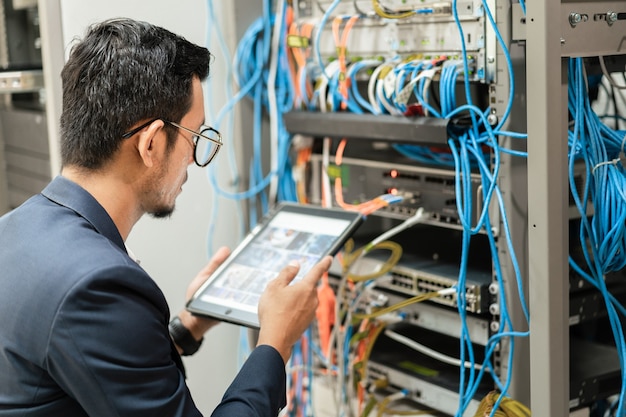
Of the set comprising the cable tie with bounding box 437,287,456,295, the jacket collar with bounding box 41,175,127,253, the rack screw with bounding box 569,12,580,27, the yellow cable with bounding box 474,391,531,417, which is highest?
the rack screw with bounding box 569,12,580,27

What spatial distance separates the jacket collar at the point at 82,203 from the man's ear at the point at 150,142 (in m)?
0.12

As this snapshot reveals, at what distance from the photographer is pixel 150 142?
4.97 feet

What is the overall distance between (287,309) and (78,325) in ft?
1.71

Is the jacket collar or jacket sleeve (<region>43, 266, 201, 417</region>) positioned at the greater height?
the jacket collar

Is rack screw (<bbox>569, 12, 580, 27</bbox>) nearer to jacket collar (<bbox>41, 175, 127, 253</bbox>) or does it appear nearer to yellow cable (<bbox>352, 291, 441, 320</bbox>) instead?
yellow cable (<bbox>352, 291, 441, 320</bbox>)

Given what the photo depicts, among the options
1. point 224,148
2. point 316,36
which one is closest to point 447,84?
point 316,36

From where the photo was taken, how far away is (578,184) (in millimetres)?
1917

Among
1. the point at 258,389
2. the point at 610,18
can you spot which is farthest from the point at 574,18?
the point at 258,389

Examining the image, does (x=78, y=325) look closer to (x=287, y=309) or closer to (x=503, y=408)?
(x=287, y=309)

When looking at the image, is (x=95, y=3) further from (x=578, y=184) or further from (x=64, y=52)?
(x=578, y=184)

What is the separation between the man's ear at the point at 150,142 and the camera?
4.91 ft

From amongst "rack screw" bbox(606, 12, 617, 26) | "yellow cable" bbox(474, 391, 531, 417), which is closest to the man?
"yellow cable" bbox(474, 391, 531, 417)

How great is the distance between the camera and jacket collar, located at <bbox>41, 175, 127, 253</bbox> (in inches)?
58.5

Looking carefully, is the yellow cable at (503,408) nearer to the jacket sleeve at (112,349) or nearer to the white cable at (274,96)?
the jacket sleeve at (112,349)
